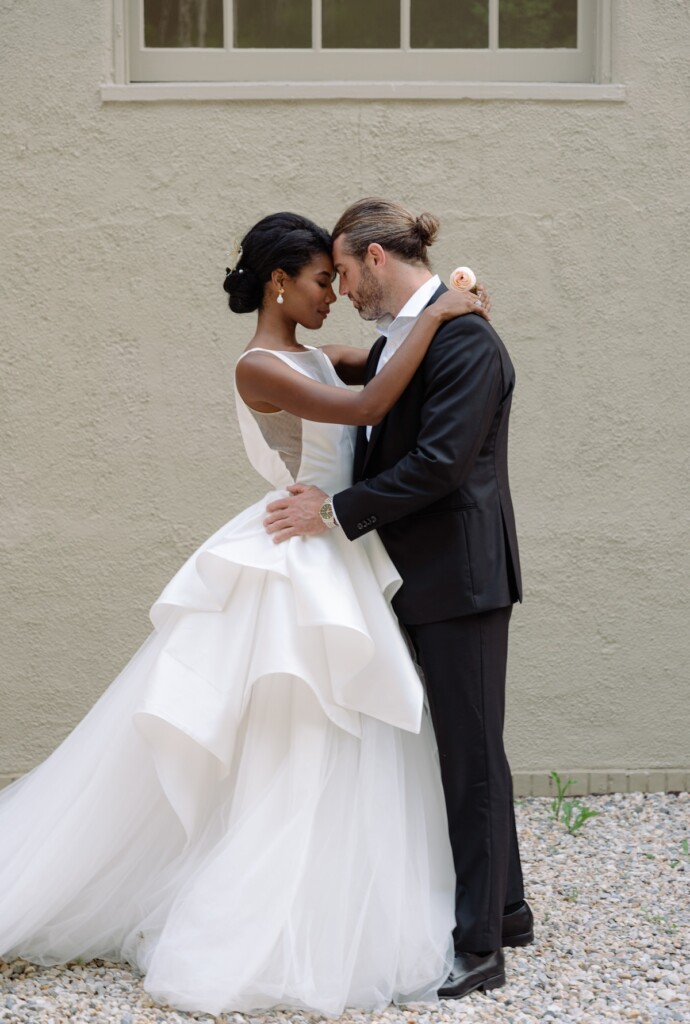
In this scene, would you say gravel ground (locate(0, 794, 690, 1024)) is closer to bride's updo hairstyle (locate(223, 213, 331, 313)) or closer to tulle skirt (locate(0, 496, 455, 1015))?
tulle skirt (locate(0, 496, 455, 1015))

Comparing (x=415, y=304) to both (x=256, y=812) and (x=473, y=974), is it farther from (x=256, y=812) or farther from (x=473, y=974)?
(x=473, y=974)

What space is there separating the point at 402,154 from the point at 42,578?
2.30m

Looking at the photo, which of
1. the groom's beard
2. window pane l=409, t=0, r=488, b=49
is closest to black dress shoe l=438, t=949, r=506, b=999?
the groom's beard

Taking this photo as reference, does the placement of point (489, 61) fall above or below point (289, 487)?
above

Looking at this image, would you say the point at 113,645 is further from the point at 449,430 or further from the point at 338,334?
the point at 449,430

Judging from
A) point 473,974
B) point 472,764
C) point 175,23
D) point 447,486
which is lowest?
point 473,974

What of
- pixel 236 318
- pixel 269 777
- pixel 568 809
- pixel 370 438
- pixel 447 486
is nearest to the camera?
pixel 447 486

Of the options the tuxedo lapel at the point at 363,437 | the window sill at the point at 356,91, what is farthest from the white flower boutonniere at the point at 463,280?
the window sill at the point at 356,91

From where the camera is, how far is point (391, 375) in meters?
3.03

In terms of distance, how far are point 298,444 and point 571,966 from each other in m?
1.65

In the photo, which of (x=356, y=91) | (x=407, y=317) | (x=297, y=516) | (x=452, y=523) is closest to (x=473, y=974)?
(x=452, y=523)

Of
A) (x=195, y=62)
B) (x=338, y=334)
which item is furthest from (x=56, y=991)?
(x=195, y=62)

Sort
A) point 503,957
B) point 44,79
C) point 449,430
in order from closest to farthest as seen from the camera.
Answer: point 449,430 < point 503,957 < point 44,79

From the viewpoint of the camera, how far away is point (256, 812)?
3062mm
